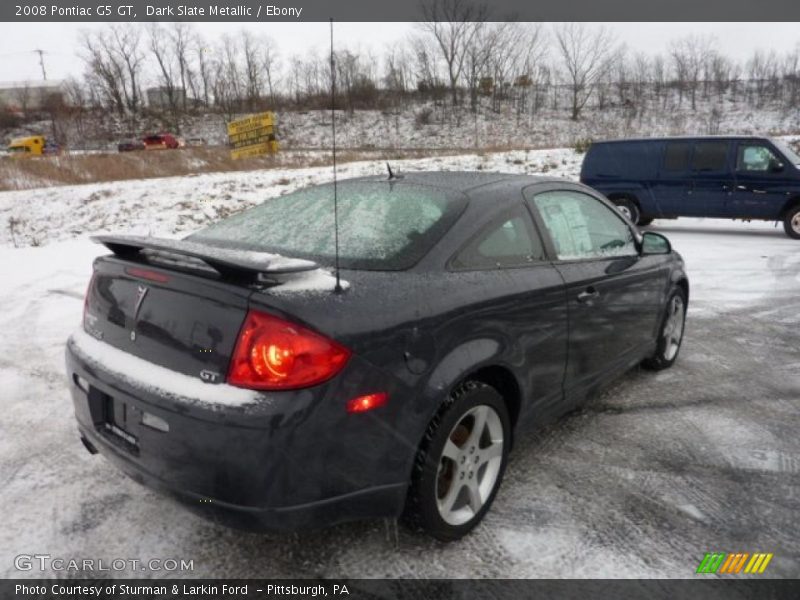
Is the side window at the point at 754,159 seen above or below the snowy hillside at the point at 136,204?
above

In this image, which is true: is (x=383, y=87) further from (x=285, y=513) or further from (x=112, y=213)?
(x=285, y=513)

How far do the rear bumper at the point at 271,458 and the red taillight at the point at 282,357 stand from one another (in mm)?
47

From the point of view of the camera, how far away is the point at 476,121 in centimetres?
5084

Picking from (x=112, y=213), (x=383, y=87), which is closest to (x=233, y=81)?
(x=383, y=87)

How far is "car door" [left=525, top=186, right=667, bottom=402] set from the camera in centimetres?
291

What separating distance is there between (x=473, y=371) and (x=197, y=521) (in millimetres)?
1363

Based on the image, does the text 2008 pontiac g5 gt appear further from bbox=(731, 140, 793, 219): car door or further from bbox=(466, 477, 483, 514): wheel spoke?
bbox=(731, 140, 793, 219): car door

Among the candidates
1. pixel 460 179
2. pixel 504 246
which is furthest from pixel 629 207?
pixel 504 246

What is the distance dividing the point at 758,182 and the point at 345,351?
11475 mm

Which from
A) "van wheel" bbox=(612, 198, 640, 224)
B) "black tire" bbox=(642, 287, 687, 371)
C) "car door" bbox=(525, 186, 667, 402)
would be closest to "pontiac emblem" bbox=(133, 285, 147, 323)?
"car door" bbox=(525, 186, 667, 402)

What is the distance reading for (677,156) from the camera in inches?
442

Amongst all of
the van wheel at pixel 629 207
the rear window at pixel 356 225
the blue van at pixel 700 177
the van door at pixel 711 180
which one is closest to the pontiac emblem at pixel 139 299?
the rear window at pixel 356 225

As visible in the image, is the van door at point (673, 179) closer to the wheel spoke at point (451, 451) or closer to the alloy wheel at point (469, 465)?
the alloy wheel at point (469, 465)

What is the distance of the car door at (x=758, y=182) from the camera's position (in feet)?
34.4
